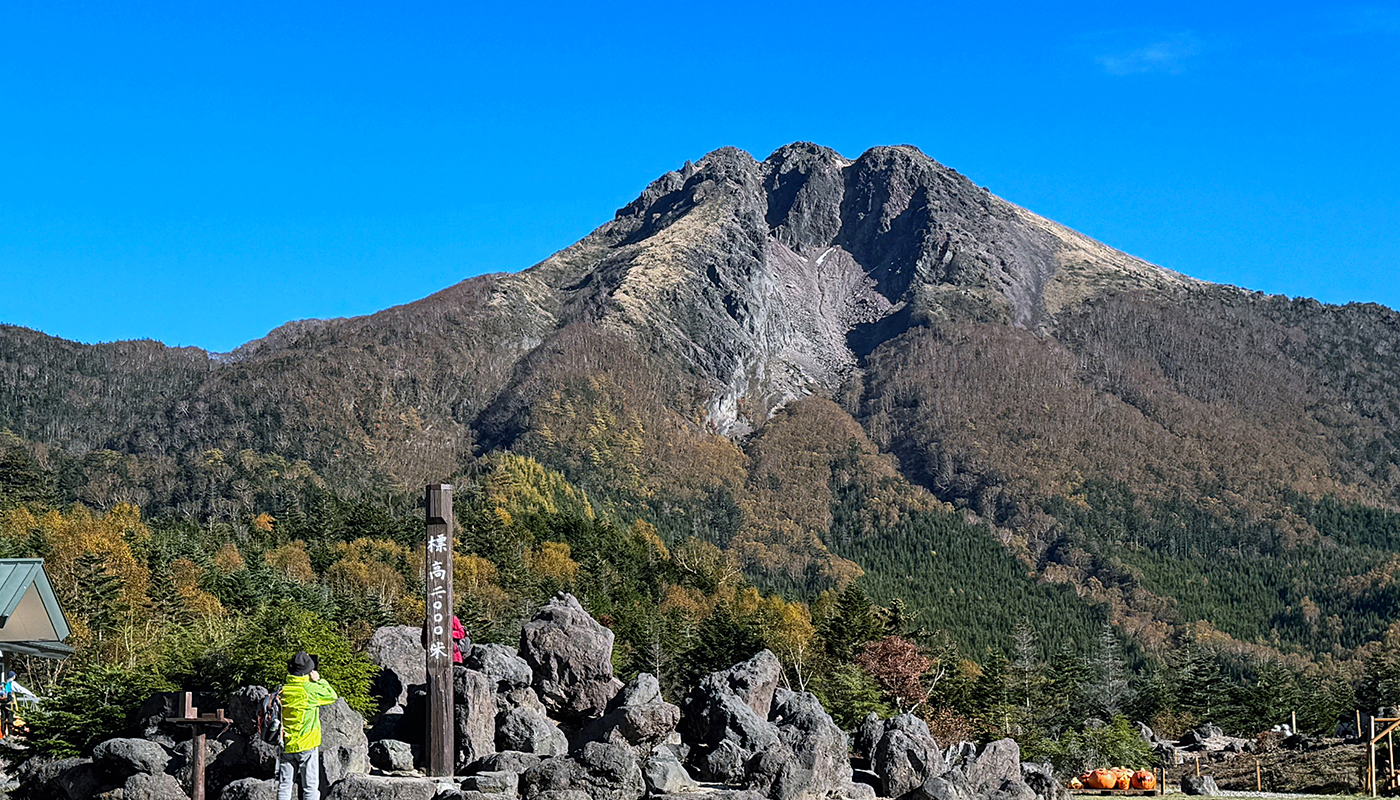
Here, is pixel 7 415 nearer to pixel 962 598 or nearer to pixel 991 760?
pixel 962 598

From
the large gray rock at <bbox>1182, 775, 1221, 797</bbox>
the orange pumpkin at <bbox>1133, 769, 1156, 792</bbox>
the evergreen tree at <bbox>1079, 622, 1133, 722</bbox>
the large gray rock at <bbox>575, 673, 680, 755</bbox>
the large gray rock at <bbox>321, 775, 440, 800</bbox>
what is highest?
the large gray rock at <bbox>575, 673, 680, 755</bbox>

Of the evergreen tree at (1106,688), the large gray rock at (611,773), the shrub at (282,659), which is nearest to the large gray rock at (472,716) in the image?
the shrub at (282,659)

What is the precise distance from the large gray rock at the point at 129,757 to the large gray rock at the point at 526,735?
19.0ft

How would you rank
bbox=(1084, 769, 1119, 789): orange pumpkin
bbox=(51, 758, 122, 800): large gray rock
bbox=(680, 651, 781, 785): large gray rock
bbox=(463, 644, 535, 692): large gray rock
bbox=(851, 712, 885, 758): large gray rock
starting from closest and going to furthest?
bbox=(51, 758, 122, 800): large gray rock < bbox=(680, 651, 781, 785): large gray rock < bbox=(463, 644, 535, 692): large gray rock < bbox=(851, 712, 885, 758): large gray rock < bbox=(1084, 769, 1119, 789): orange pumpkin

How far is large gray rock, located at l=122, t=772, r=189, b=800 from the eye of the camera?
21.5 meters

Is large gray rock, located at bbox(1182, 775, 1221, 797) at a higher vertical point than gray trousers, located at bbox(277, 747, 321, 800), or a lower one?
lower

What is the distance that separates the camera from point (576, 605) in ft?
98.8

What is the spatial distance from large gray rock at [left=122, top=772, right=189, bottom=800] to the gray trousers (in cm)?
418

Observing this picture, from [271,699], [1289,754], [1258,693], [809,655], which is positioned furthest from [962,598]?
[271,699]

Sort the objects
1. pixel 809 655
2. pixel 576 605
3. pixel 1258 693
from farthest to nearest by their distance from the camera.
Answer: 1. pixel 1258 693
2. pixel 809 655
3. pixel 576 605

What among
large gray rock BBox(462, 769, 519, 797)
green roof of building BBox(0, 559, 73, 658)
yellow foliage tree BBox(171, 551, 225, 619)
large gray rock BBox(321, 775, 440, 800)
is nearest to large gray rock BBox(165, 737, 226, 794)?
large gray rock BBox(321, 775, 440, 800)

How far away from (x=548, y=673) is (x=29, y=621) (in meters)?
11.7

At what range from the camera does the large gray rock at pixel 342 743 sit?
21906 mm

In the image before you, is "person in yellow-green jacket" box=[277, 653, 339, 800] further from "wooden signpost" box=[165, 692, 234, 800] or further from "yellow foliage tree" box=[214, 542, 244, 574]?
"yellow foliage tree" box=[214, 542, 244, 574]
